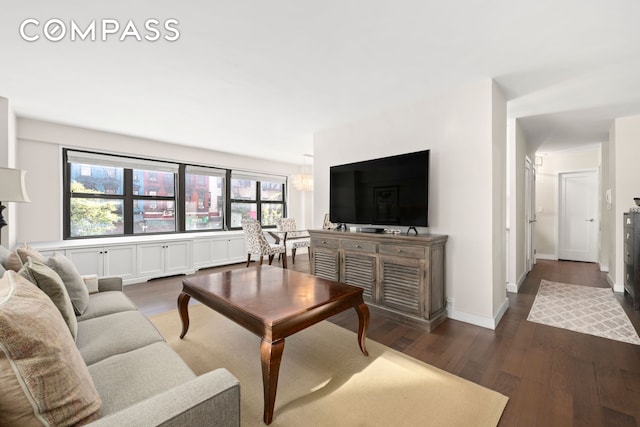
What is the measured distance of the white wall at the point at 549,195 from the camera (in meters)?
6.04

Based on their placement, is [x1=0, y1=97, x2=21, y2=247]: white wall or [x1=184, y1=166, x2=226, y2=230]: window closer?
[x1=0, y1=97, x2=21, y2=247]: white wall

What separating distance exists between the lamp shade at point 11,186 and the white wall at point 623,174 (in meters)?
7.05

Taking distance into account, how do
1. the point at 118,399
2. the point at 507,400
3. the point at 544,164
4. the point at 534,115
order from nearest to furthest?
the point at 118,399 < the point at 507,400 < the point at 534,115 < the point at 544,164

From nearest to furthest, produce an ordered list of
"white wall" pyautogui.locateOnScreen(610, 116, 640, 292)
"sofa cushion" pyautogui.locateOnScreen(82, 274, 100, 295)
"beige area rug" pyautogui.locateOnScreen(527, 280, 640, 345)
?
"sofa cushion" pyautogui.locateOnScreen(82, 274, 100, 295) < "beige area rug" pyautogui.locateOnScreen(527, 280, 640, 345) < "white wall" pyautogui.locateOnScreen(610, 116, 640, 292)

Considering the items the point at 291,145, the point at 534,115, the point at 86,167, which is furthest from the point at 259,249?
the point at 534,115

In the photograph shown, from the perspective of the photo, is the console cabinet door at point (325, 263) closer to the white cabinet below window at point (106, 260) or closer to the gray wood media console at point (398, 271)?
the gray wood media console at point (398, 271)

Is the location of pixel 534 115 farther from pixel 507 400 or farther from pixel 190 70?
pixel 190 70

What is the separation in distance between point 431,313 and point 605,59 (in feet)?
8.86

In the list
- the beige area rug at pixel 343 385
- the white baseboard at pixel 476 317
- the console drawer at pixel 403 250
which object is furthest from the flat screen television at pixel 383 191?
the beige area rug at pixel 343 385

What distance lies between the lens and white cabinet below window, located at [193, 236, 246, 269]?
5234mm

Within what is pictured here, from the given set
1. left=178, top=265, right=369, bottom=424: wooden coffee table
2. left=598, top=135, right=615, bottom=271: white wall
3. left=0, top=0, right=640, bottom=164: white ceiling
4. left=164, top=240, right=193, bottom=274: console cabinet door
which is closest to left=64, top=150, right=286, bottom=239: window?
left=164, top=240, right=193, bottom=274: console cabinet door

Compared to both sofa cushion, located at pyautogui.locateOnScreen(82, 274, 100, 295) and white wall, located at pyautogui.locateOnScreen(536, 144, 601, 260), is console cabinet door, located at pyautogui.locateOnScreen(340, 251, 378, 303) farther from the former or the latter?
white wall, located at pyautogui.locateOnScreen(536, 144, 601, 260)

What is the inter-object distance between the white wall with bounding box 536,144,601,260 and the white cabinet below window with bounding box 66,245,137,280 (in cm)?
829

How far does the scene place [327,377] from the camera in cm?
192
